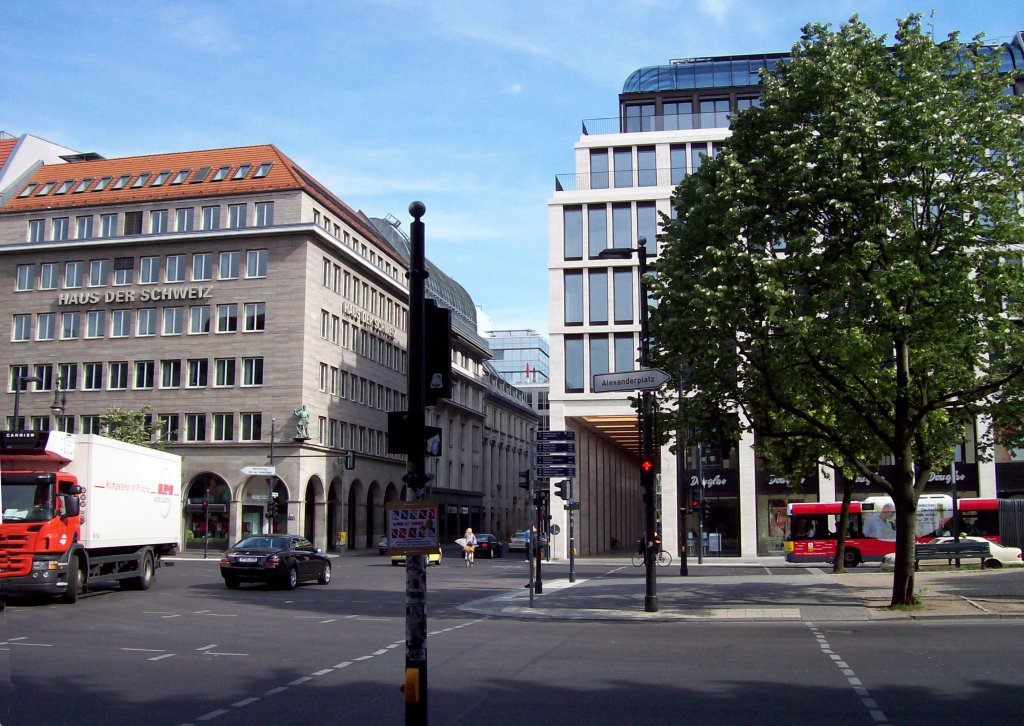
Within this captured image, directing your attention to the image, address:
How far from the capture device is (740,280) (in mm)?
19109

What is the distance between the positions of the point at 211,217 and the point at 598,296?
28913 mm

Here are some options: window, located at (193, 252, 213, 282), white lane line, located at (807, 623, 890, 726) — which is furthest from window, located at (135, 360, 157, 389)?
white lane line, located at (807, 623, 890, 726)

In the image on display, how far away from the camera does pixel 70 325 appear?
6856cm

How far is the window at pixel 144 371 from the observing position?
6669 centimetres

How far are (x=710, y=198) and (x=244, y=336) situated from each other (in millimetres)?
50661

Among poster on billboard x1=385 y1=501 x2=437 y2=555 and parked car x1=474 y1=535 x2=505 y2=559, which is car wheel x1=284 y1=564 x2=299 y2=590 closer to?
poster on billboard x1=385 y1=501 x2=437 y2=555

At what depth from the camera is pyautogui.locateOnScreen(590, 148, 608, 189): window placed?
56.7 metres

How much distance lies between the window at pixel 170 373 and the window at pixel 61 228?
39.2 ft

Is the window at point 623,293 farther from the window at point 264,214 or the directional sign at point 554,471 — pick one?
the directional sign at point 554,471

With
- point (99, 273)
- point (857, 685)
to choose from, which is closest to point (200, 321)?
point (99, 273)

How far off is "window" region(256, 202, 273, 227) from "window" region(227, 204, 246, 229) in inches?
42.2

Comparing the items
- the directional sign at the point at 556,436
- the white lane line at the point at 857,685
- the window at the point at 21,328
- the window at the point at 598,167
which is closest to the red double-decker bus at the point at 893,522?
the directional sign at the point at 556,436

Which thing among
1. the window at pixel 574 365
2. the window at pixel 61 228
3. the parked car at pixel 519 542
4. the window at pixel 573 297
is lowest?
the parked car at pixel 519 542

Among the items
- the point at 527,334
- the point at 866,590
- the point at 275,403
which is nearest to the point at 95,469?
the point at 866,590
